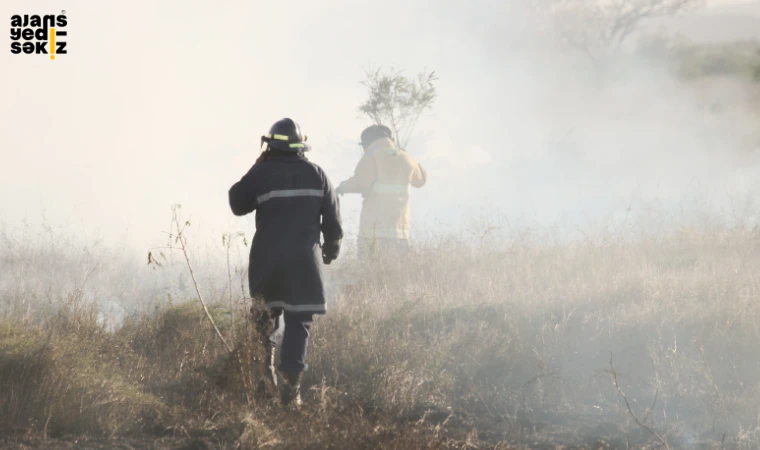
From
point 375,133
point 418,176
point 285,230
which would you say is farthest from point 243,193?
point 418,176

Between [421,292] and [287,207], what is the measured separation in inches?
99.8

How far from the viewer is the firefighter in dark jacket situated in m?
4.71

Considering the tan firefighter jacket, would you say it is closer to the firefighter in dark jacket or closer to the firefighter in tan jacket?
the firefighter in tan jacket

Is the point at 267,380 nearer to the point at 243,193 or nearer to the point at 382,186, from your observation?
the point at 243,193

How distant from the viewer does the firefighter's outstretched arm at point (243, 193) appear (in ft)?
15.7

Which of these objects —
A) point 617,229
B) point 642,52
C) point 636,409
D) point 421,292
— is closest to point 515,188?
point 642,52

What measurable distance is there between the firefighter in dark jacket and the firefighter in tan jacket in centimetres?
370

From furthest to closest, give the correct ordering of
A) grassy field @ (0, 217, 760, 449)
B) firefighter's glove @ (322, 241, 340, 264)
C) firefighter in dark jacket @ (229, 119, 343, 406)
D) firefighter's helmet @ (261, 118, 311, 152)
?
1. firefighter's glove @ (322, 241, 340, 264)
2. firefighter's helmet @ (261, 118, 311, 152)
3. firefighter in dark jacket @ (229, 119, 343, 406)
4. grassy field @ (0, 217, 760, 449)

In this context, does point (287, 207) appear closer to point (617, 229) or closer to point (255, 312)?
point (255, 312)

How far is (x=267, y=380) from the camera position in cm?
448

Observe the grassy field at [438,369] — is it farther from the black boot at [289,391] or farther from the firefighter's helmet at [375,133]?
the firefighter's helmet at [375,133]

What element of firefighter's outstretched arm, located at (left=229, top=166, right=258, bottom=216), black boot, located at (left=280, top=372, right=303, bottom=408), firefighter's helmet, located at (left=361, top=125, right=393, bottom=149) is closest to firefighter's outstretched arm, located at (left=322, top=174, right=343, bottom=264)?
firefighter's outstretched arm, located at (left=229, top=166, right=258, bottom=216)

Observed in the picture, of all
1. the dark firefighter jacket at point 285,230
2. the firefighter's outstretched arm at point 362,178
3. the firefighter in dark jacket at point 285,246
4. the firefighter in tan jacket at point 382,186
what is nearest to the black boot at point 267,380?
the firefighter in dark jacket at point 285,246

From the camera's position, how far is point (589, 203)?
17.6 meters
